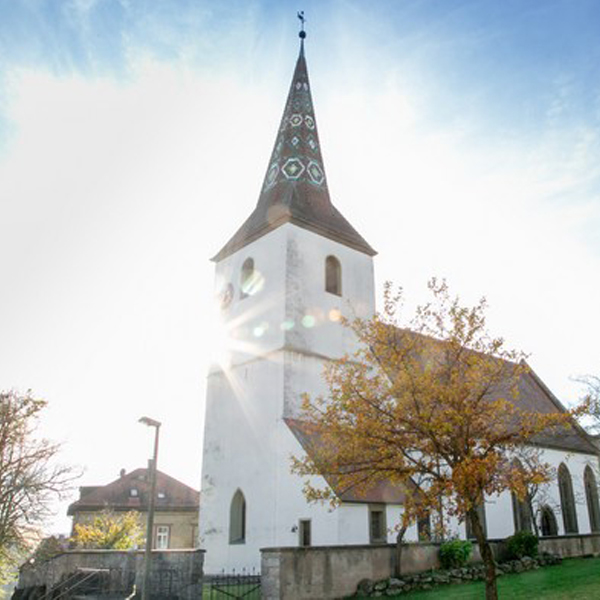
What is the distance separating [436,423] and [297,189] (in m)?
18.7

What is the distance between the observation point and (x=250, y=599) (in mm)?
16219

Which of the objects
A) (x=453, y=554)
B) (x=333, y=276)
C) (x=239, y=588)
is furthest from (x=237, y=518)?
(x=333, y=276)

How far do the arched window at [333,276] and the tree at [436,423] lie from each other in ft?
40.6

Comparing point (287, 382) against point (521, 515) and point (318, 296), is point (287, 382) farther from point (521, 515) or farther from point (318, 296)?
point (521, 515)

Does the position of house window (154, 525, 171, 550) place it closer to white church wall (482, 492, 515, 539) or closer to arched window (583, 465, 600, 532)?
white church wall (482, 492, 515, 539)

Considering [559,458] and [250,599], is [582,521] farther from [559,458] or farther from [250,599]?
[250,599]

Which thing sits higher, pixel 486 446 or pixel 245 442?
pixel 245 442

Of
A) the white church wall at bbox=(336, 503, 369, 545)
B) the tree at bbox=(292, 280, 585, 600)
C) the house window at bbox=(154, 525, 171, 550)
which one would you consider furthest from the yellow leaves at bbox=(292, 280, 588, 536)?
the house window at bbox=(154, 525, 171, 550)

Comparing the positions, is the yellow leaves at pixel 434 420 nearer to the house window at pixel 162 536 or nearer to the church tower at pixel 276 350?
the church tower at pixel 276 350

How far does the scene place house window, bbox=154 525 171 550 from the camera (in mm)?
39031

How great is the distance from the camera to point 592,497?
101 feet

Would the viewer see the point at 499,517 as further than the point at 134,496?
No

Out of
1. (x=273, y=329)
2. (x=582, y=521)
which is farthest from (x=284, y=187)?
(x=582, y=521)

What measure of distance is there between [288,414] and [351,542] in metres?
5.08
